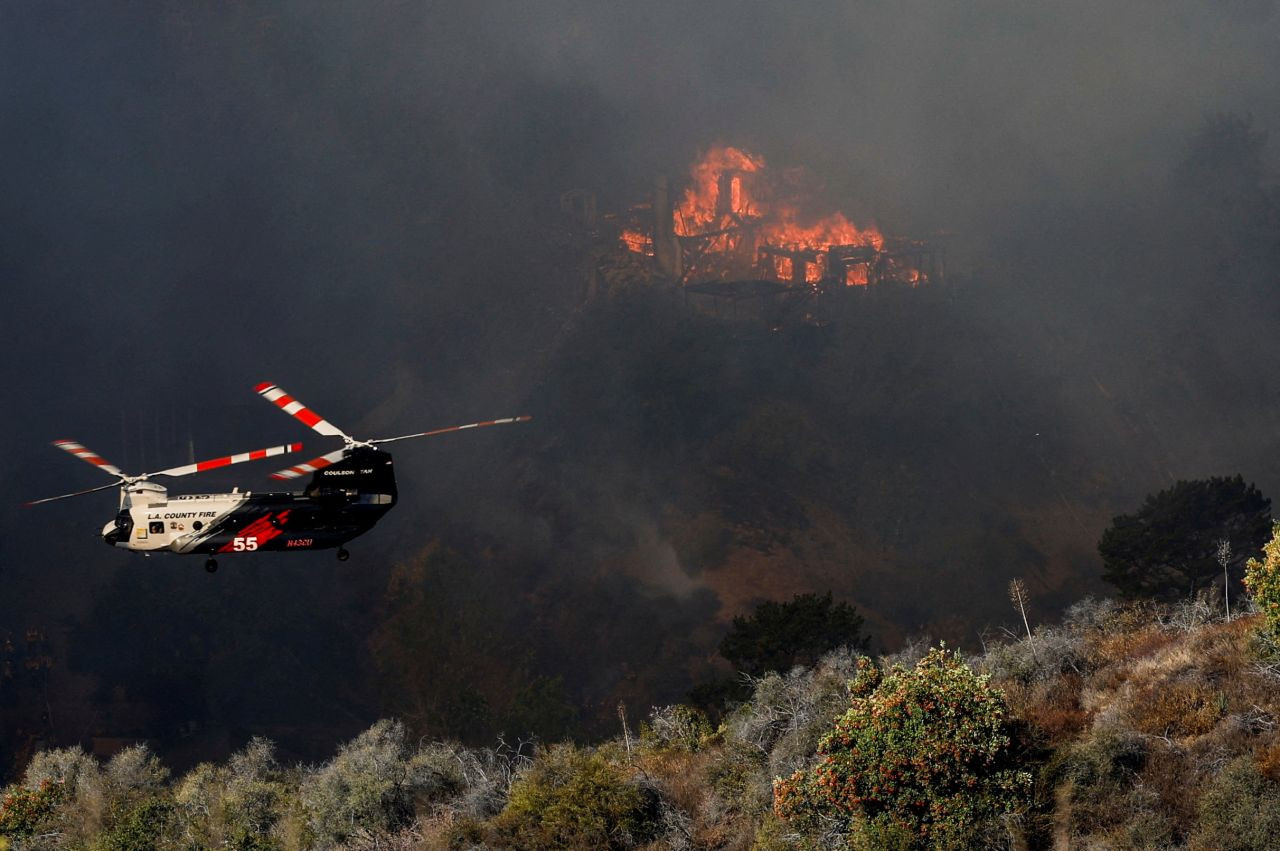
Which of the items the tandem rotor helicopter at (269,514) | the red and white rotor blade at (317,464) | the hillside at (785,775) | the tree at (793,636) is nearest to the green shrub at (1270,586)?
the hillside at (785,775)

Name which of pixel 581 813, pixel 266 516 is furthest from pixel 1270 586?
pixel 266 516

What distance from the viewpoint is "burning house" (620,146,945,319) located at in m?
176

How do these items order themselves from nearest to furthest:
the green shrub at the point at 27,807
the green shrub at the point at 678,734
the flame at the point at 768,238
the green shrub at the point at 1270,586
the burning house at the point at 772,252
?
1. the green shrub at the point at 1270,586
2. the green shrub at the point at 678,734
3. the green shrub at the point at 27,807
4. the burning house at the point at 772,252
5. the flame at the point at 768,238

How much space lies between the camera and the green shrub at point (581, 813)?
35.7 meters

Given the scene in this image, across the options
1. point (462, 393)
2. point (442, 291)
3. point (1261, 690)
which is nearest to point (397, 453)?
point (462, 393)

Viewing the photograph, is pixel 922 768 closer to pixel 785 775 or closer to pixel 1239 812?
pixel 785 775

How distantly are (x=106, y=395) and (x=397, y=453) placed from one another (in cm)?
5234

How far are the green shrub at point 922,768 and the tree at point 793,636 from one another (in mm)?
45255

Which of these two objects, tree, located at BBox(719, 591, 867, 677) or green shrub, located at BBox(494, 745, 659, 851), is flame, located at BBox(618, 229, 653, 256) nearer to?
tree, located at BBox(719, 591, 867, 677)

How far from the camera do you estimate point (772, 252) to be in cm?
18562

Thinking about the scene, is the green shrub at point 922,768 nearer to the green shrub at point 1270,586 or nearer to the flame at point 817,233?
the green shrub at point 1270,586

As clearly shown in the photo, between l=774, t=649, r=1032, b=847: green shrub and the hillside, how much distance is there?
43 cm

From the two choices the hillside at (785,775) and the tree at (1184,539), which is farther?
the tree at (1184,539)

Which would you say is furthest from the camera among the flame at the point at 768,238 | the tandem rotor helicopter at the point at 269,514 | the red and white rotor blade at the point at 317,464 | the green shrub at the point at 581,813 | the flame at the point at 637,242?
the flame at the point at 637,242
